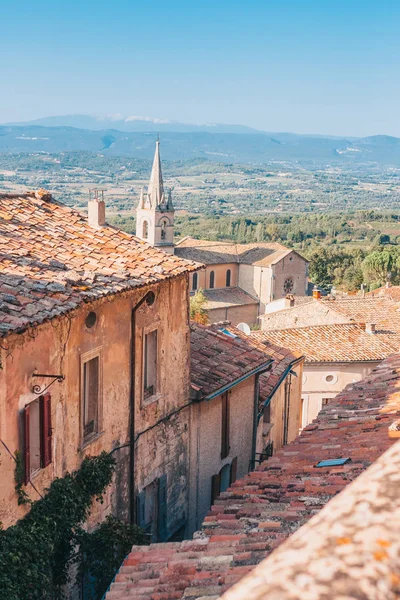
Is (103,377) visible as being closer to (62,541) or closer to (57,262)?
(57,262)

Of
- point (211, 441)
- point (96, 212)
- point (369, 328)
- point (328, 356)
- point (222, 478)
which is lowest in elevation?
point (328, 356)

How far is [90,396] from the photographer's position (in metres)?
11.2

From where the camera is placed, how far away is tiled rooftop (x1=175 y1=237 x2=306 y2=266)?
82.9 meters

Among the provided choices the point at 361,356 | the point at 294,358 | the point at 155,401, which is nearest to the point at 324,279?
the point at 361,356

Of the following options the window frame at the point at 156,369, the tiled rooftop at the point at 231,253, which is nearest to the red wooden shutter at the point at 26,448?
the window frame at the point at 156,369

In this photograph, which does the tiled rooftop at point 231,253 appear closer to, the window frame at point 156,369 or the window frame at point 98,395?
the window frame at point 156,369

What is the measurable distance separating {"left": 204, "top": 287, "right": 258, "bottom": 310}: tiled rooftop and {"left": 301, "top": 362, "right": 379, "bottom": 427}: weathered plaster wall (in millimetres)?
46763

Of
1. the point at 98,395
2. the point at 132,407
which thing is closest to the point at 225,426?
the point at 132,407

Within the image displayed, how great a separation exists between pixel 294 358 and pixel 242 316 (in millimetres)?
60248

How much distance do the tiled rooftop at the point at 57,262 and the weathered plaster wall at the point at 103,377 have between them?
14.0 inches

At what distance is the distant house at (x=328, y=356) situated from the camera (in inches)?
1195

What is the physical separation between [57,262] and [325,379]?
21.4 meters

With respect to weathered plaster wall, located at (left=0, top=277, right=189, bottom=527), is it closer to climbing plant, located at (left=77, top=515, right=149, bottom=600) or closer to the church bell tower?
climbing plant, located at (left=77, top=515, right=149, bottom=600)

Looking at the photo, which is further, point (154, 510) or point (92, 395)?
point (154, 510)
